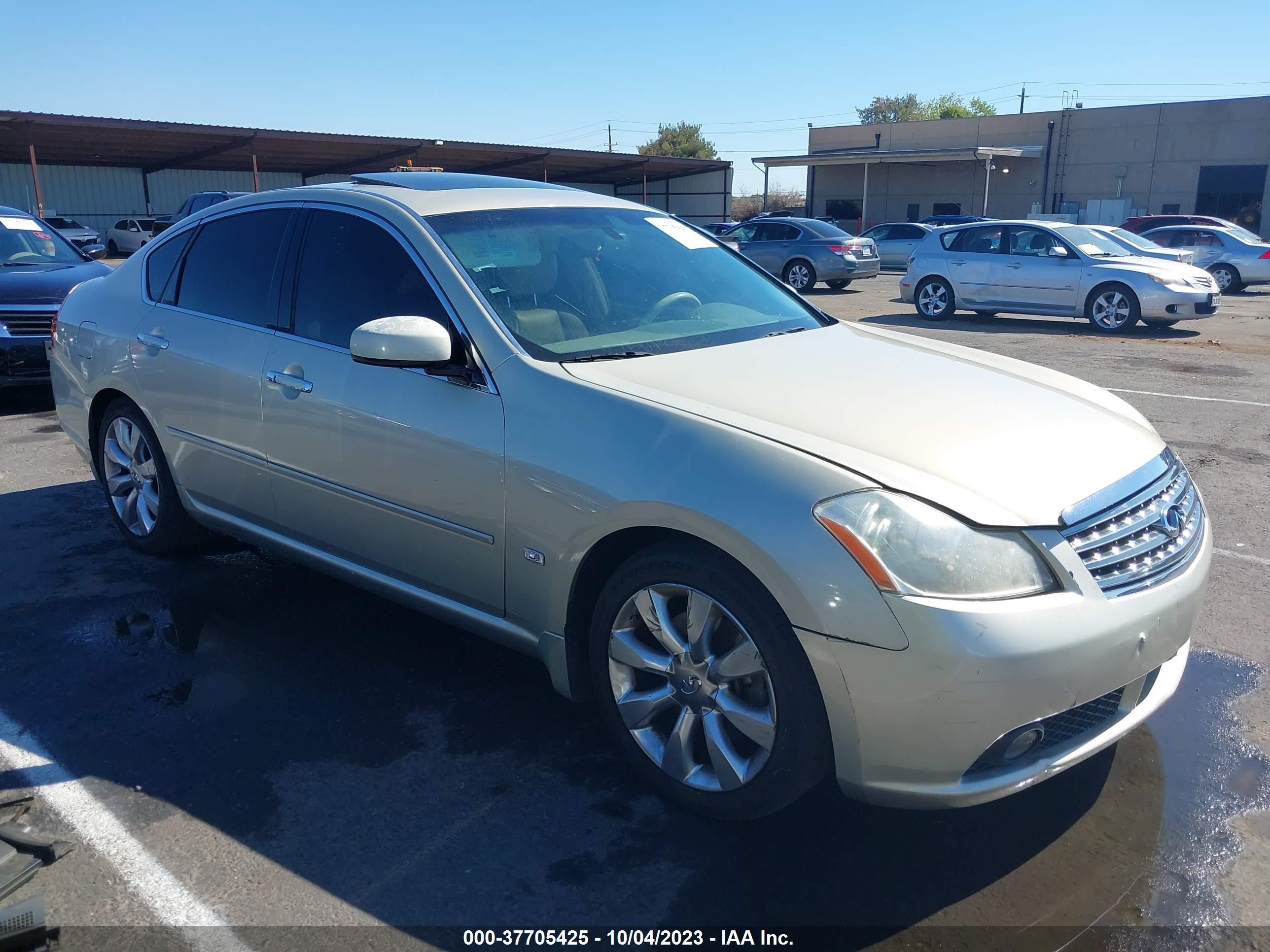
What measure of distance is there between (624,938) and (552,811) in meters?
0.55

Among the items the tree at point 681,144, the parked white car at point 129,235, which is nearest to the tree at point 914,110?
the tree at point 681,144

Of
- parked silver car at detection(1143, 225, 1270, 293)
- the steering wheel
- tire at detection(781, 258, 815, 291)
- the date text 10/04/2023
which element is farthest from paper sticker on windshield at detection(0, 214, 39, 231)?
parked silver car at detection(1143, 225, 1270, 293)

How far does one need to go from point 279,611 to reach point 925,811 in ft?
9.09

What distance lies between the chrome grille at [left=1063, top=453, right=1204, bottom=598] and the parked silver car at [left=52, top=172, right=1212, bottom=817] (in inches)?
0.4

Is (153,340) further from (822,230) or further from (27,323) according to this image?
(822,230)

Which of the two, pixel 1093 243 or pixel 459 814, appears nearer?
pixel 459 814

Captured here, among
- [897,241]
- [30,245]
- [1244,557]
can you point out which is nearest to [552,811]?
[1244,557]

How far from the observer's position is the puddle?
2.54m

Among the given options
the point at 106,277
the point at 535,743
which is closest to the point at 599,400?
the point at 535,743

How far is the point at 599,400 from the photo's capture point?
297 centimetres

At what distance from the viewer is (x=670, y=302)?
3.78 meters

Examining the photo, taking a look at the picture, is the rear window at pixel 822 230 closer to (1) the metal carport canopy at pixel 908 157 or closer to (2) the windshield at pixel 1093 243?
(2) the windshield at pixel 1093 243

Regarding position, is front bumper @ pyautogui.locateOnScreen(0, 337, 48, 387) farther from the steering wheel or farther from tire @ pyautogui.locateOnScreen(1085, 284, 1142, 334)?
tire @ pyautogui.locateOnScreen(1085, 284, 1142, 334)

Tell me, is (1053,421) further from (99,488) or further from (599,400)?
(99,488)
